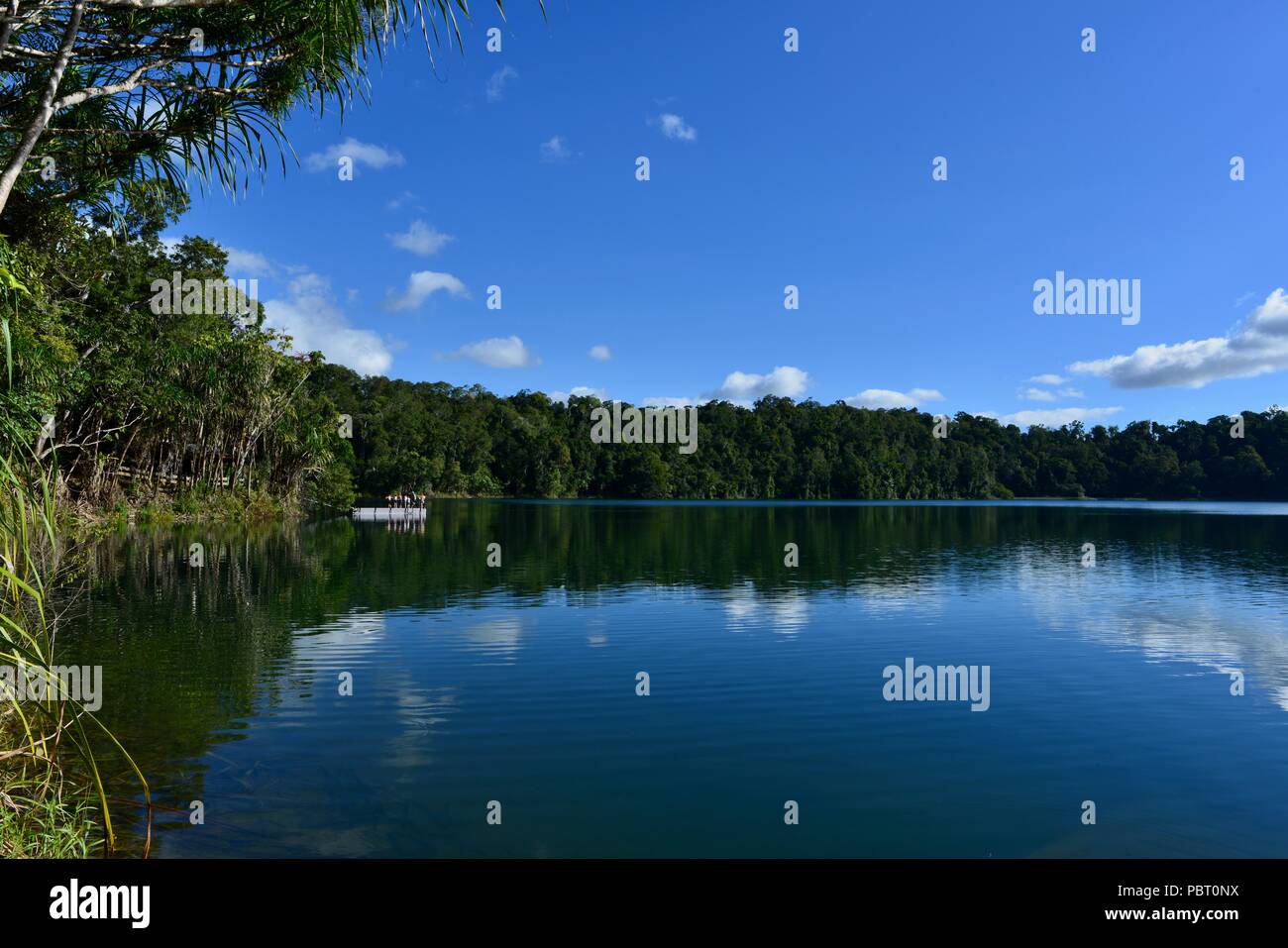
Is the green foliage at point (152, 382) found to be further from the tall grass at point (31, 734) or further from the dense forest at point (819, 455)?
the dense forest at point (819, 455)

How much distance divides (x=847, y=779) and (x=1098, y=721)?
461cm

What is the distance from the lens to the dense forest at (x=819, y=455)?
126 meters

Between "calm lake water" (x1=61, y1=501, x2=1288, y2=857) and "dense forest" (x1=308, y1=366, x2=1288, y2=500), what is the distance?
3568 inches

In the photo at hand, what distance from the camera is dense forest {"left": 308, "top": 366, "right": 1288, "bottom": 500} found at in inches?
4958

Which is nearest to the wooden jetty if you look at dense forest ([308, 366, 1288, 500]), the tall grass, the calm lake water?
the calm lake water

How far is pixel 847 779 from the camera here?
8898 millimetres

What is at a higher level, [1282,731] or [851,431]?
[851,431]

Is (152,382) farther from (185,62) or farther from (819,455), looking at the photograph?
(819,455)

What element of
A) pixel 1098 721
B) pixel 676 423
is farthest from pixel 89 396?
pixel 676 423

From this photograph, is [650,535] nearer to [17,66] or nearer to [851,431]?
[17,66]

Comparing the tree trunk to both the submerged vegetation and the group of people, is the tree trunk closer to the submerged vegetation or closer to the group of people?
the submerged vegetation

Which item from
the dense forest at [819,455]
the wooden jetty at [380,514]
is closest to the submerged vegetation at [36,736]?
the wooden jetty at [380,514]

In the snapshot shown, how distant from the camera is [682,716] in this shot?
11.2 m
